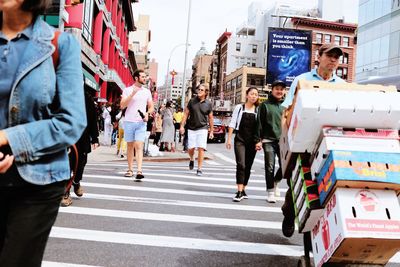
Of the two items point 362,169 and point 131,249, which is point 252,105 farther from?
point 362,169

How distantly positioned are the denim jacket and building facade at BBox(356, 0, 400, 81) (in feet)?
149

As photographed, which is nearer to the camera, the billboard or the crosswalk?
the crosswalk

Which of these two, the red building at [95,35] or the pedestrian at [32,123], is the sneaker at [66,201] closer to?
the pedestrian at [32,123]

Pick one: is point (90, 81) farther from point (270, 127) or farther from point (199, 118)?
point (270, 127)

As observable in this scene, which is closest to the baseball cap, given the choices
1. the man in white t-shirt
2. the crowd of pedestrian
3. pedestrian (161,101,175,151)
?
the crowd of pedestrian

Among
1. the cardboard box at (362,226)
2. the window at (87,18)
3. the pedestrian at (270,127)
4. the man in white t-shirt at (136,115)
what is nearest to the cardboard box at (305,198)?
the cardboard box at (362,226)

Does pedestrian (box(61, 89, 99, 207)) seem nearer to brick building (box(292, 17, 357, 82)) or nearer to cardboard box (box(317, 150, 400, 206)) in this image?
cardboard box (box(317, 150, 400, 206))

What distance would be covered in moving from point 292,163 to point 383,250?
3.49 ft

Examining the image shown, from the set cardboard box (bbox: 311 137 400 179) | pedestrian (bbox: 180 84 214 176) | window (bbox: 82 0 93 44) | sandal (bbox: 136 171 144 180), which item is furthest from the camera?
window (bbox: 82 0 93 44)

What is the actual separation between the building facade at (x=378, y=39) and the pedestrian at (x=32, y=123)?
4544 centimetres

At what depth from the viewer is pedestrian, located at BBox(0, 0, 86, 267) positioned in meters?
1.87

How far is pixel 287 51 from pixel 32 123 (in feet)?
111

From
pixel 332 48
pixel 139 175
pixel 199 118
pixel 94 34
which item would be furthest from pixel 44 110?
pixel 94 34

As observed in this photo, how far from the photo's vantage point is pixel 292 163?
3805 millimetres
